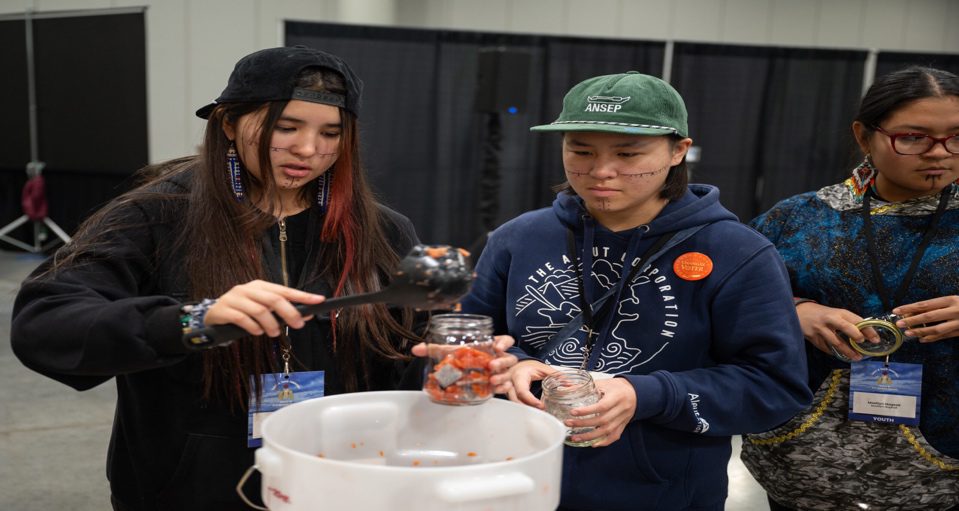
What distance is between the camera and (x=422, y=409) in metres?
1.17

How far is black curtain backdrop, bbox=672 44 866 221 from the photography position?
20.6 feet

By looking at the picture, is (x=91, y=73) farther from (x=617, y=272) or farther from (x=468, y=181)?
(x=617, y=272)

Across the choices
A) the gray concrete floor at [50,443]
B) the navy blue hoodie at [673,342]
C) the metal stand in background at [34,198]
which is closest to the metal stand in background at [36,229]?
the metal stand in background at [34,198]

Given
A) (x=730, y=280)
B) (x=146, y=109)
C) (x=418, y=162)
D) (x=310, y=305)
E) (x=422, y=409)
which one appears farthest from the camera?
(x=146, y=109)

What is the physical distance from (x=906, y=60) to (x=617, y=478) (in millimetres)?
6379

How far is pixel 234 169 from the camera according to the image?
144 centimetres

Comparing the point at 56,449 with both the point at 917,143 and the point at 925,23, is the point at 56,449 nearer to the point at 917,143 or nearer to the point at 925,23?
the point at 917,143

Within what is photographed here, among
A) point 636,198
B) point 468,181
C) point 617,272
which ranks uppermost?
→ point 636,198

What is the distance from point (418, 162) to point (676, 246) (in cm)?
471

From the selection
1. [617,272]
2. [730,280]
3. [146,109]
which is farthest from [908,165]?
[146,109]

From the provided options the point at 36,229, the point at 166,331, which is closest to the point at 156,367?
the point at 166,331

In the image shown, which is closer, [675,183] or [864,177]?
[675,183]

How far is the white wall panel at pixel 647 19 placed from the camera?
7.80 meters

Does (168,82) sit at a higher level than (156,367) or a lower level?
higher
